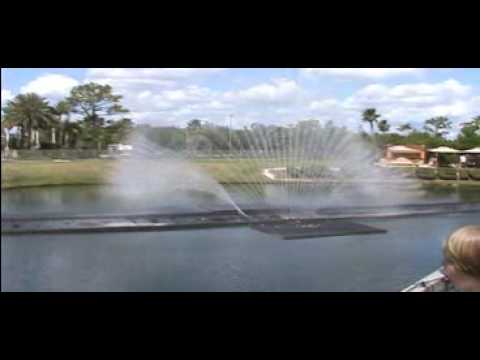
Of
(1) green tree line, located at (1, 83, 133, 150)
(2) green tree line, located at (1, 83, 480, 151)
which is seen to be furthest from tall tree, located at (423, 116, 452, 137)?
(1) green tree line, located at (1, 83, 133, 150)

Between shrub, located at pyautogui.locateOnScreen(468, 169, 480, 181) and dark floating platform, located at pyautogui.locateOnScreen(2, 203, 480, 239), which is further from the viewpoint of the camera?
shrub, located at pyautogui.locateOnScreen(468, 169, 480, 181)

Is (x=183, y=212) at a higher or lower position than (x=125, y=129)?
lower

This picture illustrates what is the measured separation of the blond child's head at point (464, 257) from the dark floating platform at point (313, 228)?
2150mm

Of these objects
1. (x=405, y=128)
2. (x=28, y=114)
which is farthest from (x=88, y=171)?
(x=405, y=128)

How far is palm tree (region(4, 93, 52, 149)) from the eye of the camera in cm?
247

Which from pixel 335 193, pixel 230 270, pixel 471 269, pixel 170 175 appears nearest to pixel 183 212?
pixel 170 175

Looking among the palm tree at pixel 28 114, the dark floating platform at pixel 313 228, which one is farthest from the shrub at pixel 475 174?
the palm tree at pixel 28 114

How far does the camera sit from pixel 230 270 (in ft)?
9.29

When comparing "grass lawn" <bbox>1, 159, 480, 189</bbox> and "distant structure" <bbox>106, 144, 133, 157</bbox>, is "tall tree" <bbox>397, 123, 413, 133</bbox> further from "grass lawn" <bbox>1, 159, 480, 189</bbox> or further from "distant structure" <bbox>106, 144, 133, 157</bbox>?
"distant structure" <bbox>106, 144, 133, 157</bbox>

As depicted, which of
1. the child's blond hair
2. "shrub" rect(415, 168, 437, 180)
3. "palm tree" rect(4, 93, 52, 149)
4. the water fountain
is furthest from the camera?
"shrub" rect(415, 168, 437, 180)

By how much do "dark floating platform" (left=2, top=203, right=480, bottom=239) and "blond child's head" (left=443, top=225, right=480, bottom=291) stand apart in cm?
212

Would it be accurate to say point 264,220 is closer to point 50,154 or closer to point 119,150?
point 119,150

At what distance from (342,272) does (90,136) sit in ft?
5.35

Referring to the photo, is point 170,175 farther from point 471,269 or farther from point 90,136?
point 471,269
